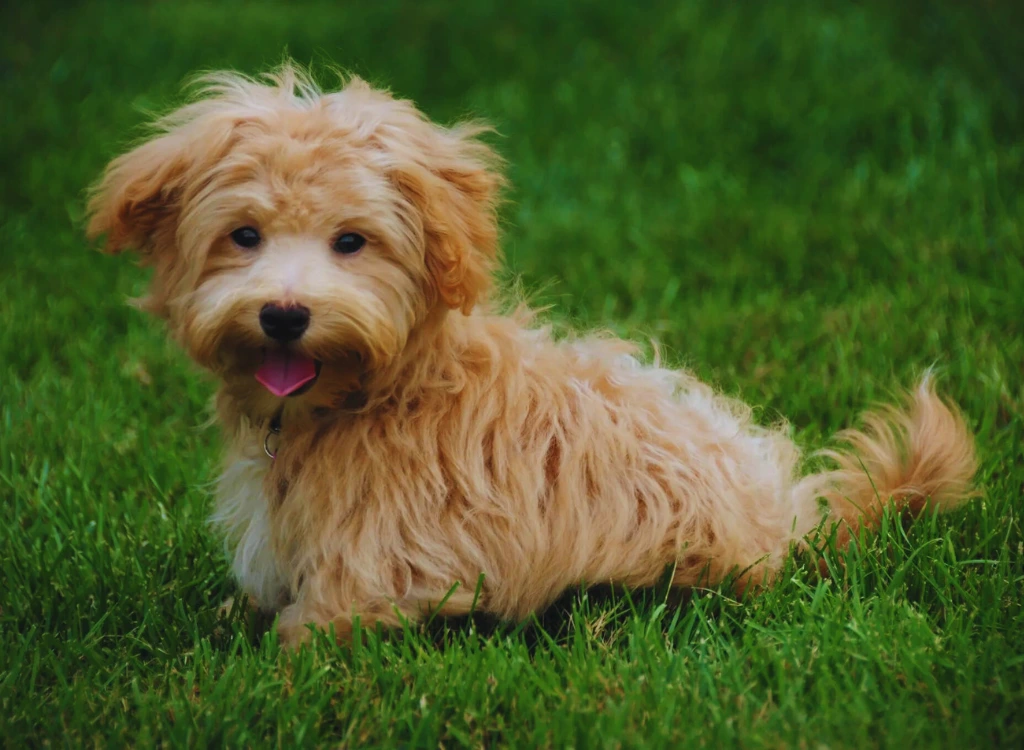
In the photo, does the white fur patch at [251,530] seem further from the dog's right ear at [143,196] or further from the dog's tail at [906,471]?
the dog's tail at [906,471]

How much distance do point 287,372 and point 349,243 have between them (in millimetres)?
327

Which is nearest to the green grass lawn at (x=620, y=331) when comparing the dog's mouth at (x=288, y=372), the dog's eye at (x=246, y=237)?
the dog's mouth at (x=288, y=372)

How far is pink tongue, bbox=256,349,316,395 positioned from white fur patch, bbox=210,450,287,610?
34 cm

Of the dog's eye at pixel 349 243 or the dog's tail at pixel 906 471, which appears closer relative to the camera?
the dog's eye at pixel 349 243

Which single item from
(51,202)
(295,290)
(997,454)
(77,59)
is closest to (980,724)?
(997,454)

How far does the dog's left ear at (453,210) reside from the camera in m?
2.75

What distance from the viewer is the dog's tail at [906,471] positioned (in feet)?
10.5

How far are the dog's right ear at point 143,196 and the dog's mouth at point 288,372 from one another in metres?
0.46

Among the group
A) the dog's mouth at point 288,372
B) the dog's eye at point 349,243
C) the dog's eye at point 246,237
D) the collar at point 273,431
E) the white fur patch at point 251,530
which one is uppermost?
the dog's eye at point 349,243

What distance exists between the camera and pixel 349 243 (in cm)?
272

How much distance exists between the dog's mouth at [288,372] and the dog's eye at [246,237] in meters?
0.25

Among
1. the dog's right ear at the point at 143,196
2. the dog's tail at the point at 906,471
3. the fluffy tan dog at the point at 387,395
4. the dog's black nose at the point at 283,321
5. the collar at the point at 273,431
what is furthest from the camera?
the dog's tail at the point at 906,471

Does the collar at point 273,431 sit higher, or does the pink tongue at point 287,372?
the pink tongue at point 287,372

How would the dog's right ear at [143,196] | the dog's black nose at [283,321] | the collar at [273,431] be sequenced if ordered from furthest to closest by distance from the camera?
1. the collar at [273,431]
2. the dog's right ear at [143,196]
3. the dog's black nose at [283,321]
